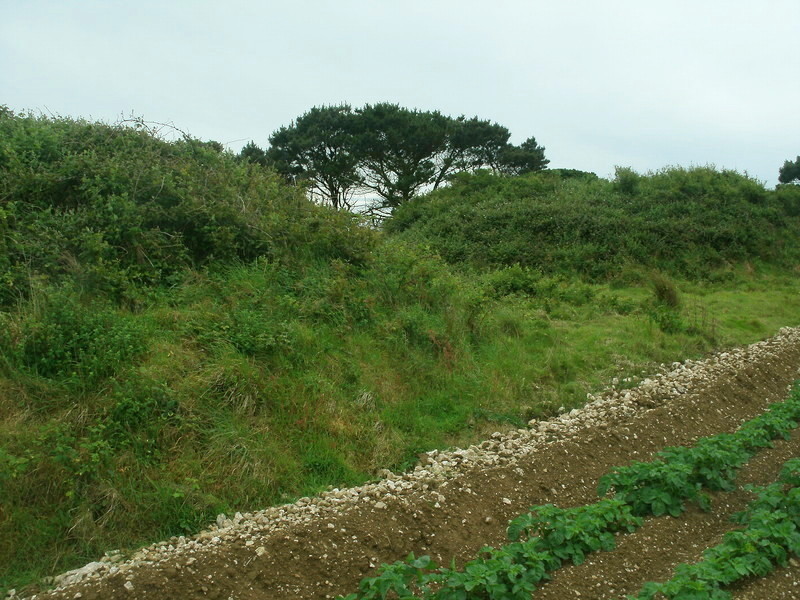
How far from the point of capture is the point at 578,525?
461 cm

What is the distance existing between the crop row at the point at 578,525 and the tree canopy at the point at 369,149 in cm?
2204

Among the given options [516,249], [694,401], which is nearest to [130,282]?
[694,401]

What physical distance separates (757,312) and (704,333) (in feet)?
11.0

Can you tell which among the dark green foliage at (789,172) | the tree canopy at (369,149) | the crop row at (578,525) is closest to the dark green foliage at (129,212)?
the crop row at (578,525)

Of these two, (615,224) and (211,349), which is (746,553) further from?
(615,224)

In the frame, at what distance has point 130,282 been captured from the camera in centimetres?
750

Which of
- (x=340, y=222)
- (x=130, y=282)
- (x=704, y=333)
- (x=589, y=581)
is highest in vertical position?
(x=340, y=222)

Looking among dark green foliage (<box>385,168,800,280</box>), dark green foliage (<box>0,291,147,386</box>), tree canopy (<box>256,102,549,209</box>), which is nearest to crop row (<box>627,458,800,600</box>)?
dark green foliage (<box>0,291,147,386</box>)

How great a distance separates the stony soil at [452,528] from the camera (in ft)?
14.1

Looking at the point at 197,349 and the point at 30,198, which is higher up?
the point at 30,198

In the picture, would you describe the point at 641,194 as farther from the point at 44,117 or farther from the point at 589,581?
the point at 589,581

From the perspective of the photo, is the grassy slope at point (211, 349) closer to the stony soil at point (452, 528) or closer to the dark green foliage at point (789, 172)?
the stony soil at point (452, 528)

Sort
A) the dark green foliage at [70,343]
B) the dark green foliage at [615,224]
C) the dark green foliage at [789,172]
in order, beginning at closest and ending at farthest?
the dark green foliage at [70,343], the dark green foliage at [615,224], the dark green foliage at [789,172]

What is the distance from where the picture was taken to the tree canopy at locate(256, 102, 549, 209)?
2808cm
